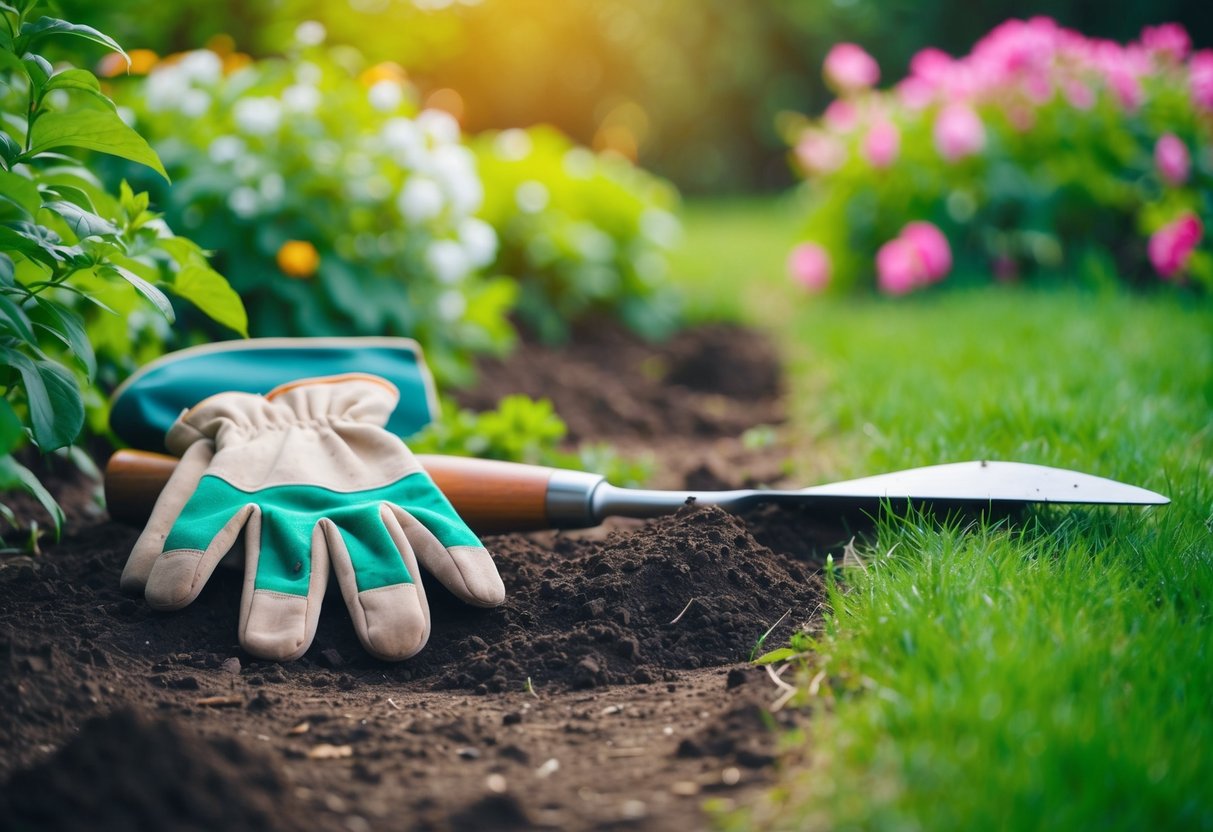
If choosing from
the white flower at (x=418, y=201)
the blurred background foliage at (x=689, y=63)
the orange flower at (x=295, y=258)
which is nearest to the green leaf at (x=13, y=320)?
the orange flower at (x=295, y=258)

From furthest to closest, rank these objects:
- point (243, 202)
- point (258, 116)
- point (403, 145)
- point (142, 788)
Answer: point (403, 145)
point (258, 116)
point (243, 202)
point (142, 788)

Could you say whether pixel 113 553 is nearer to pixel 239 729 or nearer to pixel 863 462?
pixel 239 729

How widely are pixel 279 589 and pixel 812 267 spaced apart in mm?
3925

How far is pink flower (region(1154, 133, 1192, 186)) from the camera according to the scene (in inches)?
163

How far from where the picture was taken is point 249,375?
86.2 inches

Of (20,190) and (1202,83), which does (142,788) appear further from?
(1202,83)

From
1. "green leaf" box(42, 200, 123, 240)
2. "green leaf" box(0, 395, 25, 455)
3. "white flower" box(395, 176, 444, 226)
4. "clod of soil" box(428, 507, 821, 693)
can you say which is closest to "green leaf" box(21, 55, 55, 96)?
"green leaf" box(42, 200, 123, 240)

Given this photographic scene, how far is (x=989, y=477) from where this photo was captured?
194 centimetres

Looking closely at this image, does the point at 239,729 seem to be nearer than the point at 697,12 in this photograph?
Yes

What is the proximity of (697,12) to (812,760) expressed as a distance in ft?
43.9

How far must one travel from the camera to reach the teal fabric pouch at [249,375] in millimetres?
2070

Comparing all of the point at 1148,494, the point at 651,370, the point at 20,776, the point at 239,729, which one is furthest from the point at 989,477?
the point at 651,370

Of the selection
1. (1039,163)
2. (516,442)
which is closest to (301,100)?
(516,442)

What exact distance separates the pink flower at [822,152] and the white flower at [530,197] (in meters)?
1.54
